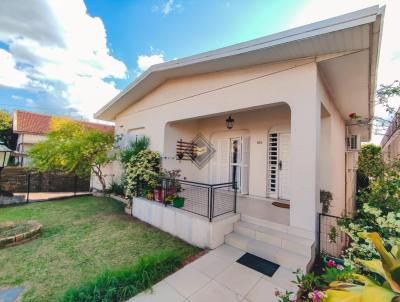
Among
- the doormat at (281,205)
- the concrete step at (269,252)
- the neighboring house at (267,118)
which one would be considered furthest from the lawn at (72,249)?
the doormat at (281,205)

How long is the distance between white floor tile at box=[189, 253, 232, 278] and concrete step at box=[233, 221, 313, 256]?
3.30ft

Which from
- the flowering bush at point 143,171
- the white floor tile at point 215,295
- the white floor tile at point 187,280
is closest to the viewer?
the white floor tile at point 215,295

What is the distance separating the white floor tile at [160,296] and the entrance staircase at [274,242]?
194cm

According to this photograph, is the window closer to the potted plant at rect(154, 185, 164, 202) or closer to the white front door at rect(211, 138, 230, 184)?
the potted plant at rect(154, 185, 164, 202)

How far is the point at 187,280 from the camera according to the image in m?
3.35

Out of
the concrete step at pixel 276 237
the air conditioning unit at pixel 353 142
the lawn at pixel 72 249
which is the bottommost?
the lawn at pixel 72 249

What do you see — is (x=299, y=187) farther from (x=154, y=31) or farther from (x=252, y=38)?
(x=154, y=31)

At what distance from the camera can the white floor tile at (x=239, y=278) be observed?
10.4 ft

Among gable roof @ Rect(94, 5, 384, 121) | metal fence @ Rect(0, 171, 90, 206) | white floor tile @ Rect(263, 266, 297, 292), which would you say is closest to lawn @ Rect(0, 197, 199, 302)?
white floor tile @ Rect(263, 266, 297, 292)

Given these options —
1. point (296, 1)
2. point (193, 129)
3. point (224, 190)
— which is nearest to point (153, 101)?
point (193, 129)

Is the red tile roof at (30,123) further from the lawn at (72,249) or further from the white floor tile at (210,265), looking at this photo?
the white floor tile at (210,265)

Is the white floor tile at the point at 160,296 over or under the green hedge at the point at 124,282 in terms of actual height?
under

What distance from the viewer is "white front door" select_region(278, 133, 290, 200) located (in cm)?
671

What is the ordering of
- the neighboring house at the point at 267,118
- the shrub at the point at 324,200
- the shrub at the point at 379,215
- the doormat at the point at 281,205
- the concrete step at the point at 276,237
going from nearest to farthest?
the shrub at the point at 379,215
the concrete step at the point at 276,237
the neighboring house at the point at 267,118
the shrub at the point at 324,200
the doormat at the point at 281,205
